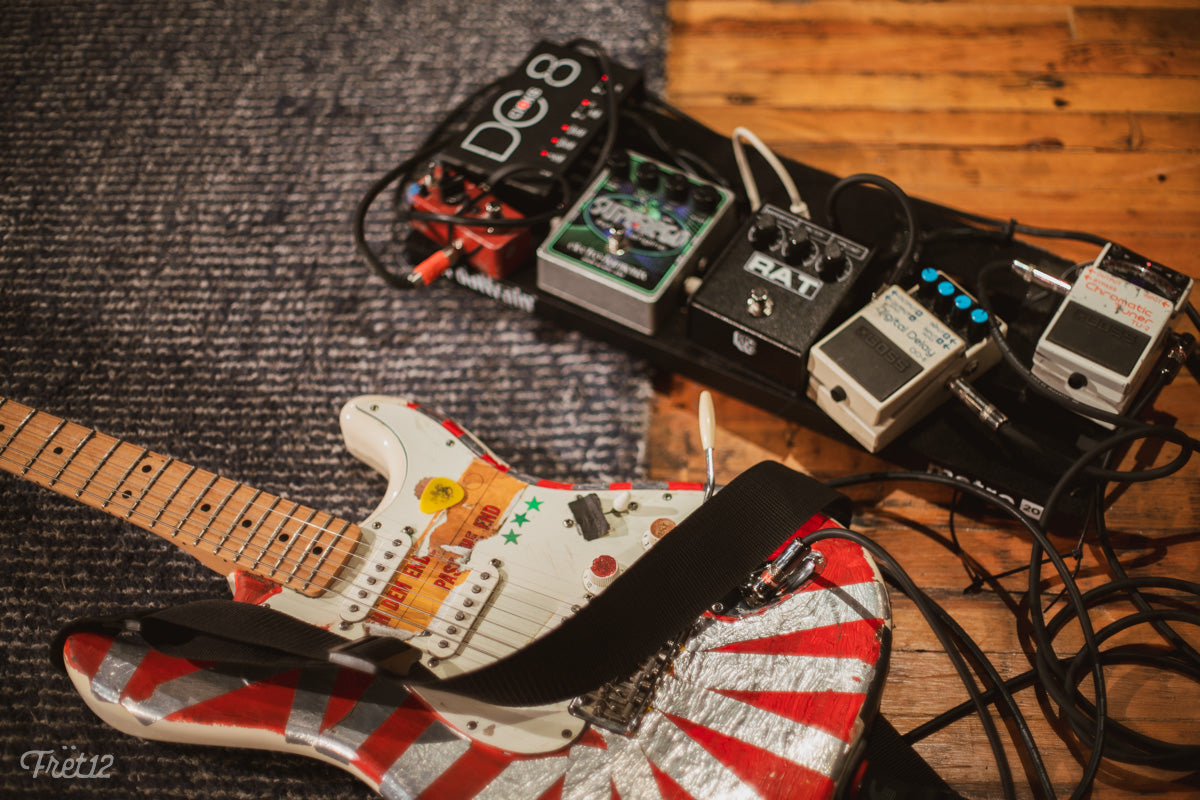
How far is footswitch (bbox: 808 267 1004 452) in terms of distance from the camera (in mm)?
1022

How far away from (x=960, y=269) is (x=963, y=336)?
0.55 ft

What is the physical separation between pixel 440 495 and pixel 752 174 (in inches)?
25.4

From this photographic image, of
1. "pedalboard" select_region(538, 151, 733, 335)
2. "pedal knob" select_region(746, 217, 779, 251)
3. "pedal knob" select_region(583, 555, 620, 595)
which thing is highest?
"pedal knob" select_region(746, 217, 779, 251)

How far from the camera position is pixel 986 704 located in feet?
3.24

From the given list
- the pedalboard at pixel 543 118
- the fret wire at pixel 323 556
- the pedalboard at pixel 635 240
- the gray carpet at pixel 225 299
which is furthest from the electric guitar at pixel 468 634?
the pedalboard at pixel 543 118

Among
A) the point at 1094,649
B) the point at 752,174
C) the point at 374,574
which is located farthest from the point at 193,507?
the point at 1094,649

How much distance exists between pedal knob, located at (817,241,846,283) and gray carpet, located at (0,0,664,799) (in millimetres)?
280

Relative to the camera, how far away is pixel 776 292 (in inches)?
43.6

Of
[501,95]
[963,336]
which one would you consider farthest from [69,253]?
[963,336]

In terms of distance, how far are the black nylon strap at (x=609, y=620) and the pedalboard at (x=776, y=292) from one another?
0.61ft

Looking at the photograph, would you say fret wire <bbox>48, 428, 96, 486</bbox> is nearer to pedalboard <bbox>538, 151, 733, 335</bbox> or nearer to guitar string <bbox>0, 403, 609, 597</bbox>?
guitar string <bbox>0, 403, 609, 597</bbox>

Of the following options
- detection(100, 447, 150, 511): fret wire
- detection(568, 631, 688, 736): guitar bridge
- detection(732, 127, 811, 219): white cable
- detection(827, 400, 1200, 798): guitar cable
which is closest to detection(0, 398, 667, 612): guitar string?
detection(100, 447, 150, 511): fret wire

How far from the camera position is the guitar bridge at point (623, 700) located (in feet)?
2.85

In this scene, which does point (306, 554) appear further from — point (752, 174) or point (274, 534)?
point (752, 174)
